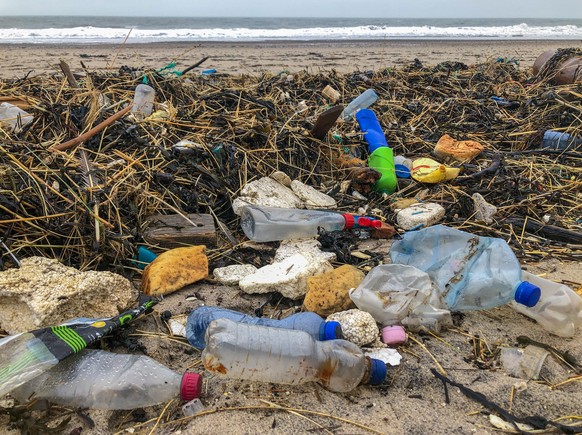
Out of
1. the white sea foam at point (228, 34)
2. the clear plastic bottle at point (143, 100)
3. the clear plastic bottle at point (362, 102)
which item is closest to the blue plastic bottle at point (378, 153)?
the clear plastic bottle at point (362, 102)

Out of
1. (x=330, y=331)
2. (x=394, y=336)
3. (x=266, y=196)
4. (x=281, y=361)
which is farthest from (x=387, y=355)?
(x=266, y=196)

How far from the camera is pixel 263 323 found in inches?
73.3

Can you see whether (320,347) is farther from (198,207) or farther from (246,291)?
(198,207)

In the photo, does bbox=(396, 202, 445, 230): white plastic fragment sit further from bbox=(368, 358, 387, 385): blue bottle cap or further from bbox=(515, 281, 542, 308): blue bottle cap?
bbox=(368, 358, 387, 385): blue bottle cap

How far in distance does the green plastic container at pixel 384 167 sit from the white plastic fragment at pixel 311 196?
438 mm

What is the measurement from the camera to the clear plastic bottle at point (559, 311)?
183cm

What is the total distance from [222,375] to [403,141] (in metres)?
3.13

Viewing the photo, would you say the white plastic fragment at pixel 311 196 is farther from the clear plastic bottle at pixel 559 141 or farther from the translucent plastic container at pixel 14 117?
the clear plastic bottle at pixel 559 141

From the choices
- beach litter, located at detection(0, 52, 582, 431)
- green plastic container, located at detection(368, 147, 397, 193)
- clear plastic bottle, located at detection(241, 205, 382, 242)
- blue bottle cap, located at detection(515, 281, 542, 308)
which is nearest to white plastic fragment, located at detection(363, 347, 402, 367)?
beach litter, located at detection(0, 52, 582, 431)

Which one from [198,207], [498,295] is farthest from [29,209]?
[498,295]

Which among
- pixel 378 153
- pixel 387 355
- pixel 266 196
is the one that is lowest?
pixel 387 355

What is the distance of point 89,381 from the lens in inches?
59.7

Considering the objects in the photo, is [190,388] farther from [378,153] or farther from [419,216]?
[378,153]

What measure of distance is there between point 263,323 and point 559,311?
1.22 meters
